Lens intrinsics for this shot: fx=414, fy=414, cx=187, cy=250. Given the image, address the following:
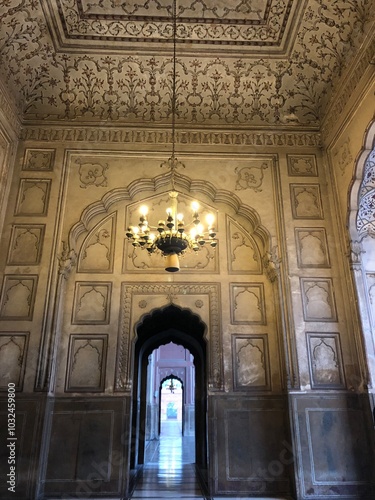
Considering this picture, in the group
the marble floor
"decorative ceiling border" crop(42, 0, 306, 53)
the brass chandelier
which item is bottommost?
the marble floor

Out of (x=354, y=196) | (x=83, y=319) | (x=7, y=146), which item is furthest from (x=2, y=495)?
(x=354, y=196)

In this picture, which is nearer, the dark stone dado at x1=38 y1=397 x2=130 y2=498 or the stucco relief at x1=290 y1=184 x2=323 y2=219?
the dark stone dado at x1=38 y1=397 x2=130 y2=498

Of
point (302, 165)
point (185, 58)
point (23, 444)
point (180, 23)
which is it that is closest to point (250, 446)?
point (23, 444)

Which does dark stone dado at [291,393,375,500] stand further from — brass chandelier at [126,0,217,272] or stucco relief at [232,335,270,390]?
brass chandelier at [126,0,217,272]

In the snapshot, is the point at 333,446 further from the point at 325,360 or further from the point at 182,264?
the point at 182,264

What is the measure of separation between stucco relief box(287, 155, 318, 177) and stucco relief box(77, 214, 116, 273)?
275 centimetres

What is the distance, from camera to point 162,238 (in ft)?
13.0

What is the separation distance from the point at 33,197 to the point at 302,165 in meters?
3.97

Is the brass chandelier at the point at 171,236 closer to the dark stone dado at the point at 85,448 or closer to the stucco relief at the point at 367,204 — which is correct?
the dark stone dado at the point at 85,448

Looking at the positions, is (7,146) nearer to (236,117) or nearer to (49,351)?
(49,351)

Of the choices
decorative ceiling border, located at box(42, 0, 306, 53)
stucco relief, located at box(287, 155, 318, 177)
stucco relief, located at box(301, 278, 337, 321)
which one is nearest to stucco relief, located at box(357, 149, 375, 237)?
stucco relief, located at box(287, 155, 318, 177)

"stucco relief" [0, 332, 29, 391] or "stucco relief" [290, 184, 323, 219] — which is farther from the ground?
"stucco relief" [290, 184, 323, 219]

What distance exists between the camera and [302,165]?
20.4 ft

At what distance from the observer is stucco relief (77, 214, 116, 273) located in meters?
5.76
